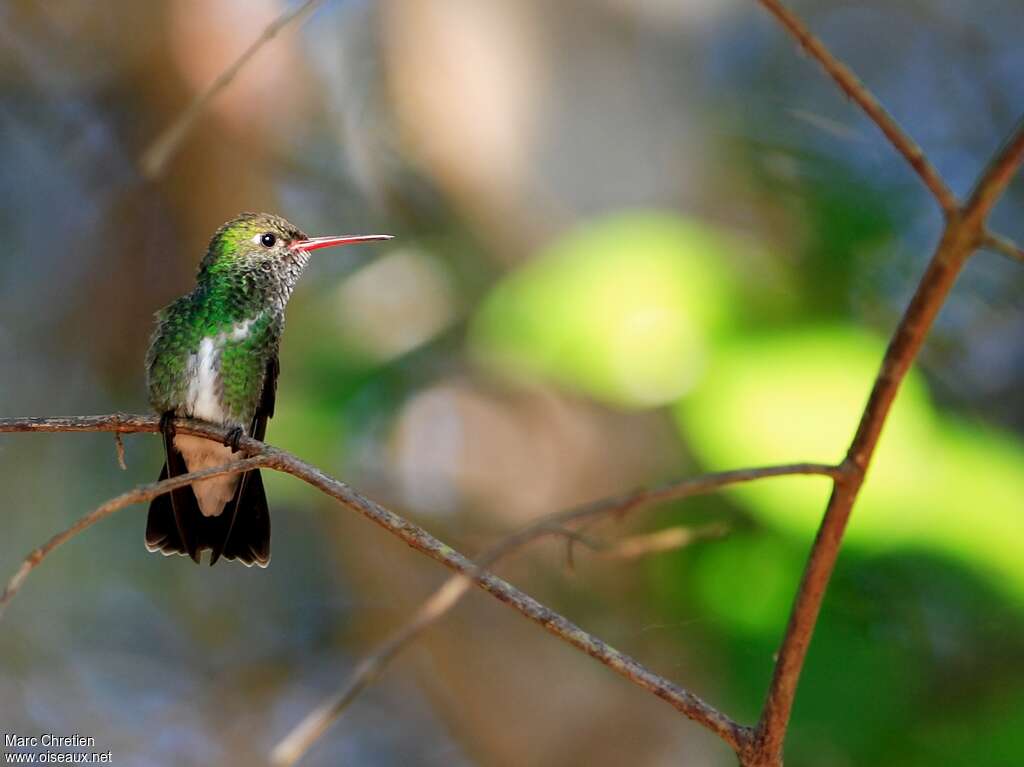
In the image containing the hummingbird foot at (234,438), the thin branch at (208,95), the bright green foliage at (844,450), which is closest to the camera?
the thin branch at (208,95)

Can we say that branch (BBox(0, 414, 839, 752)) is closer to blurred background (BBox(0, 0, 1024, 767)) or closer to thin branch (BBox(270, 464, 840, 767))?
thin branch (BBox(270, 464, 840, 767))

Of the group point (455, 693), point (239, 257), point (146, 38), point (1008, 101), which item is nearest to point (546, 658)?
point (455, 693)

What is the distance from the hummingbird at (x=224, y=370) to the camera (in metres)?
2.46

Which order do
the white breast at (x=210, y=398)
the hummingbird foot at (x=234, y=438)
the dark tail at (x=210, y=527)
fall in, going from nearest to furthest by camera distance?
the hummingbird foot at (x=234, y=438) → the dark tail at (x=210, y=527) → the white breast at (x=210, y=398)

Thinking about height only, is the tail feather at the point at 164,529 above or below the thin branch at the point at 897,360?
above

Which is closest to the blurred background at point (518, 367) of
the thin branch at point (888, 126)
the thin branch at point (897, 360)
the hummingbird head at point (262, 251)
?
the hummingbird head at point (262, 251)

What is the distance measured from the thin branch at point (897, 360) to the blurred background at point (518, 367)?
1440 millimetres

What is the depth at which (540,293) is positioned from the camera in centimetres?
304

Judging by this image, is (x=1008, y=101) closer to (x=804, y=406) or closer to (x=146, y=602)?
(x=804, y=406)

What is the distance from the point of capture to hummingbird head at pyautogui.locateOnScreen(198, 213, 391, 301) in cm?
255

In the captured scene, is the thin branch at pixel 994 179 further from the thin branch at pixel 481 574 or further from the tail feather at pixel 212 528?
the tail feather at pixel 212 528

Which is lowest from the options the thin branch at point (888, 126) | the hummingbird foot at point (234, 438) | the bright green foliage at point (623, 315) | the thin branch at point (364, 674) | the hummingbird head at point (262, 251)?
the thin branch at point (364, 674)

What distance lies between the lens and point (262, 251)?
2.57 m

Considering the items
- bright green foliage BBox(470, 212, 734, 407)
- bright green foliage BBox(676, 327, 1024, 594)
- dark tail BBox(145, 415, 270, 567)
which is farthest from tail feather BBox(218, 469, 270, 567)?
bright green foliage BBox(676, 327, 1024, 594)
